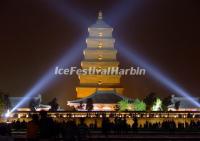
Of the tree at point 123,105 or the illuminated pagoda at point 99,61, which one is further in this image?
the illuminated pagoda at point 99,61

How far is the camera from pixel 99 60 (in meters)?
83.5

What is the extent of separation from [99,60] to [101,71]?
1502 mm

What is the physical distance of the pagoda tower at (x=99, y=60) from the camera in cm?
8344

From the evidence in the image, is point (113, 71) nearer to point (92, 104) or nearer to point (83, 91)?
point (83, 91)

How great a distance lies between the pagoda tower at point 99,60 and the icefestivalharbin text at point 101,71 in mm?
368

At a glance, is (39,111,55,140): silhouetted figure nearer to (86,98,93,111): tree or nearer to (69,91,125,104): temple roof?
(86,98,93,111): tree

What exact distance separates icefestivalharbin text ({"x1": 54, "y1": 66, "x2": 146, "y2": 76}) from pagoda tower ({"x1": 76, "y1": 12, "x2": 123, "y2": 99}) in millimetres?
368

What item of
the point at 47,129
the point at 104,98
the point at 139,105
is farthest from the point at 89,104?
the point at 47,129

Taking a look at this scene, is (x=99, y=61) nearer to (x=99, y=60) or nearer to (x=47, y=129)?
(x=99, y=60)

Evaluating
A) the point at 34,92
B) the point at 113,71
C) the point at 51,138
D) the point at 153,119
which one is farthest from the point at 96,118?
the point at 51,138

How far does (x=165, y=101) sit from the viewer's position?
238ft

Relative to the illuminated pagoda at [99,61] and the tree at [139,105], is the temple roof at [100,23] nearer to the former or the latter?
the illuminated pagoda at [99,61]

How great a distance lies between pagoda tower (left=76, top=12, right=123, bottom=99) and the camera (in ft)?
274

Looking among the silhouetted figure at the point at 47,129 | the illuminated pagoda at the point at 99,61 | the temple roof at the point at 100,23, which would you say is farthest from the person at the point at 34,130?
the temple roof at the point at 100,23
